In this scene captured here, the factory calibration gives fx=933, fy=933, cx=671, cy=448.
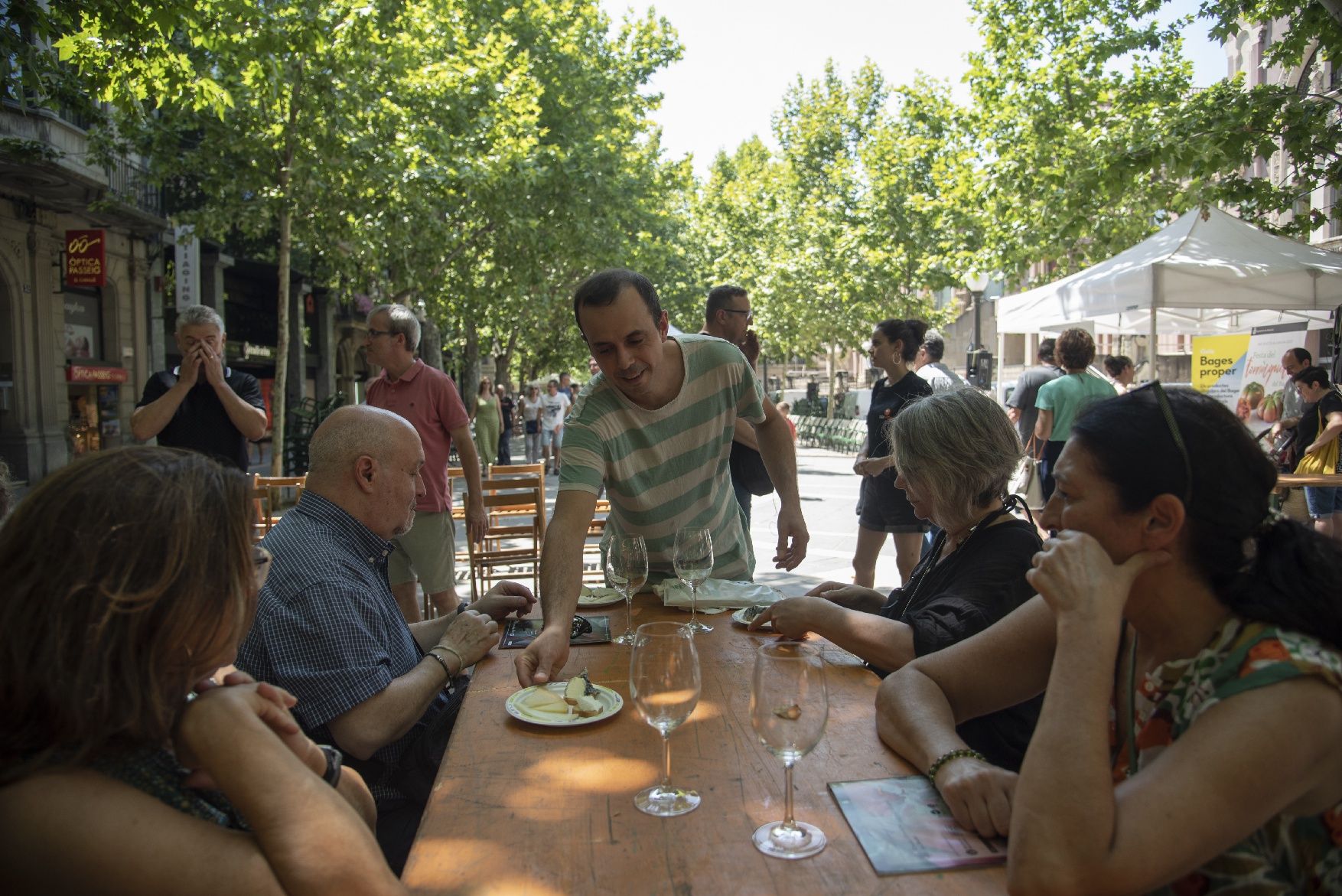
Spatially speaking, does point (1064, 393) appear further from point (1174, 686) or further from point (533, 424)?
point (533, 424)

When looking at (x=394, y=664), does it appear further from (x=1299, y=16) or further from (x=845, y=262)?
(x=845, y=262)

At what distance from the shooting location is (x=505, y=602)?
3.07 m

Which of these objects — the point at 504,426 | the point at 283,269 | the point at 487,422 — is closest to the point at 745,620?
the point at 283,269

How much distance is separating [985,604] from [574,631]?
4.02 ft

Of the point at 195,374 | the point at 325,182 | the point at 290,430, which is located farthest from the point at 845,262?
the point at 195,374

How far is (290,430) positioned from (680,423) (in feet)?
50.2

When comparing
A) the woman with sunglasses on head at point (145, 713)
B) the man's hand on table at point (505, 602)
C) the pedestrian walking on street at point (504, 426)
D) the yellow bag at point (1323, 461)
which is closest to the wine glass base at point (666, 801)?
the woman with sunglasses on head at point (145, 713)

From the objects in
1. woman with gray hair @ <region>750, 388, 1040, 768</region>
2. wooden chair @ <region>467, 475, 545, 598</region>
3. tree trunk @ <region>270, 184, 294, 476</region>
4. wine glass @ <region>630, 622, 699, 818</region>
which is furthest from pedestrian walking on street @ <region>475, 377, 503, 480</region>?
wine glass @ <region>630, 622, 699, 818</region>

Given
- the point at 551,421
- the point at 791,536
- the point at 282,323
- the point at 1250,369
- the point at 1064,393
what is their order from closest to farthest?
the point at 791,536 → the point at 1064,393 → the point at 282,323 → the point at 1250,369 → the point at 551,421

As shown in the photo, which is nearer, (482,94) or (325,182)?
(325,182)

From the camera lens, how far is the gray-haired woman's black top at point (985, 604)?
2094 millimetres

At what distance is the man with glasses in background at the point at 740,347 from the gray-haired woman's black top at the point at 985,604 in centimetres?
249

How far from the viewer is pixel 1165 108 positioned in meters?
12.1

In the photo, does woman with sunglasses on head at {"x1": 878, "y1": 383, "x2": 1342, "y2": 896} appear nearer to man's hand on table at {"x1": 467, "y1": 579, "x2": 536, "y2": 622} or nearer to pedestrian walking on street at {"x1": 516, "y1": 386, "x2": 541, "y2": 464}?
man's hand on table at {"x1": 467, "y1": 579, "x2": 536, "y2": 622}
